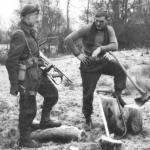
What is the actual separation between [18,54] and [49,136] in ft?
5.26

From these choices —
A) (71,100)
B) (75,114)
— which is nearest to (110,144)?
(75,114)

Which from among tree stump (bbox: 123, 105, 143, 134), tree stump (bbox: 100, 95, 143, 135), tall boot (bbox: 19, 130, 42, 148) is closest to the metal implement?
tall boot (bbox: 19, 130, 42, 148)

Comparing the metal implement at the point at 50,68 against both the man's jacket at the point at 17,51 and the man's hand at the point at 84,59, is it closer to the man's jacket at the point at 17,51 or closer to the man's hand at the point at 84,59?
the man's jacket at the point at 17,51

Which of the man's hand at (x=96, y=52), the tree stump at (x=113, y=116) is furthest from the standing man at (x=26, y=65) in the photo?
the tree stump at (x=113, y=116)

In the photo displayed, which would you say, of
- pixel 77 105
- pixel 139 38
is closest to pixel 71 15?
pixel 139 38

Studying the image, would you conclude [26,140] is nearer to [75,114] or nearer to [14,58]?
[14,58]

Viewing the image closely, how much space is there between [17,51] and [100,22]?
185cm

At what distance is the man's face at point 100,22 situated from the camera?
6.94 metres

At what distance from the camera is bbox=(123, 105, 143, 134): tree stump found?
277 inches

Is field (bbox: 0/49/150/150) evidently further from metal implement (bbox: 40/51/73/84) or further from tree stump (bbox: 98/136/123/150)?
metal implement (bbox: 40/51/73/84)

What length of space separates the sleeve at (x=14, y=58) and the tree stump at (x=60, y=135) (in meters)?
1.24

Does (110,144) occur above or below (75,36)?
below

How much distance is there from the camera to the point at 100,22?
6.98 metres

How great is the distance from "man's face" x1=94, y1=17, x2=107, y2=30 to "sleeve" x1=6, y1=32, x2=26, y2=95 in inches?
65.7
